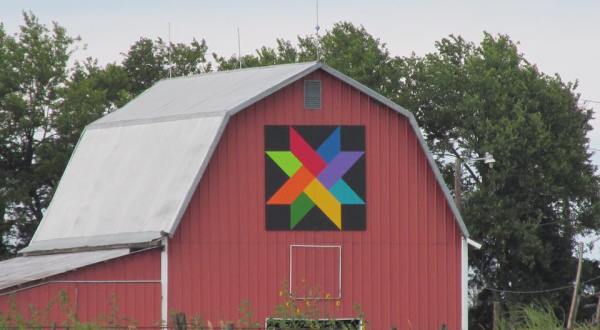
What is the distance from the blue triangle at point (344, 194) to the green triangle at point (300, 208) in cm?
48

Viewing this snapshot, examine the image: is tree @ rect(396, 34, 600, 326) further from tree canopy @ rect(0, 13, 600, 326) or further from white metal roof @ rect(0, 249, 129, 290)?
white metal roof @ rect(0, 249, 129, 290)

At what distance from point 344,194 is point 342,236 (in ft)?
2.55

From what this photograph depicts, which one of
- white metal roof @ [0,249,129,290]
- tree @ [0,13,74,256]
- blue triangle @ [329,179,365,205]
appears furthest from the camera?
tree @ [0,13,74,256]

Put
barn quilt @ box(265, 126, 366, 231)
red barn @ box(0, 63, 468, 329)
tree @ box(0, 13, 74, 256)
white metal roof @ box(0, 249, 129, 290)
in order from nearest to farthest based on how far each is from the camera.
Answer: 1. white metal roof @ box(0, 249, 129, 290)
2. red barn @ box(0, 63, 468, 329)
3. barn quilt @ box(265, 126, 366, 231)
4. tree @ box(0, 13, 74, 256)

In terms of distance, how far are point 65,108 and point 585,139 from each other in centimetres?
1646

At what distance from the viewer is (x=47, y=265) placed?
3147 centimetres

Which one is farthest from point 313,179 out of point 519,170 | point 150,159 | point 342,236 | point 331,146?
point 519,170

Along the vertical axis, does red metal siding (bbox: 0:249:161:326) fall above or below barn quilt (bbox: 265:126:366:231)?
below

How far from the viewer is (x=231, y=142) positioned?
103ft

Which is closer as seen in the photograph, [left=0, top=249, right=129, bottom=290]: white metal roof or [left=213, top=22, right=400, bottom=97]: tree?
[left=0, top=249, right=129, bottom=290]: white metal roof

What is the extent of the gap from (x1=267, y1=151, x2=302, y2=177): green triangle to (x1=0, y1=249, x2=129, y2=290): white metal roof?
3228mm

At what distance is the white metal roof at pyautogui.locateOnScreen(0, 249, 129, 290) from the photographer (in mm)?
29359

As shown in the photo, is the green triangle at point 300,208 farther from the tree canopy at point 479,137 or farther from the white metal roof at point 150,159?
the tree canopy at point 479,137

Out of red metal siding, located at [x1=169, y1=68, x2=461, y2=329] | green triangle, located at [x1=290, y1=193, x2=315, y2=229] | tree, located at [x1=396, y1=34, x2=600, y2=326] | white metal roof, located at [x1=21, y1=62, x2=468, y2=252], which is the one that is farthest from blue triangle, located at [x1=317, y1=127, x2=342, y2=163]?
tree, located at [x1=396, y1=34, x2=600, y2=326]
